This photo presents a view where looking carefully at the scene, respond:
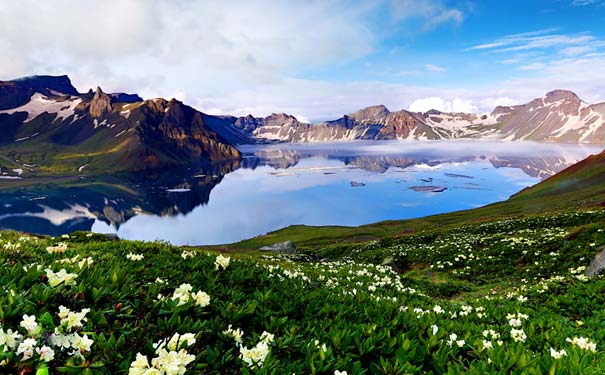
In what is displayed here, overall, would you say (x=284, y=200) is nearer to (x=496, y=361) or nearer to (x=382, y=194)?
(x=382, y=194)

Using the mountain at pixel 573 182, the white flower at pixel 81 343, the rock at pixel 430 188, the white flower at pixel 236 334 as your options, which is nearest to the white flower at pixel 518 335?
the white flower at pixel 236 334

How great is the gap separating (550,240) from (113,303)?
92.7 ft

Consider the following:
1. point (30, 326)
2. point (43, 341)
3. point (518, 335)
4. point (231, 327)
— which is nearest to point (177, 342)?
point (231, 327)

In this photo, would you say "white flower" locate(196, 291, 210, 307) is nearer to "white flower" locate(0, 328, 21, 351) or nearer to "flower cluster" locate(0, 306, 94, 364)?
"flower cluster" locate(0, 306, 94, 364)

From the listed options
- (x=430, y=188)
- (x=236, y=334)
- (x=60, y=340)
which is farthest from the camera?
(x=430, y=188)

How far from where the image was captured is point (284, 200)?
173 meters

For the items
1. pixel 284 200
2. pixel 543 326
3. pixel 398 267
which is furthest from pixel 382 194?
pixel 543 326

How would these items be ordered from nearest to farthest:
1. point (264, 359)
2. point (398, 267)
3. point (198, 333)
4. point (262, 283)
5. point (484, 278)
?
1. point (264, 359)
2. point (198, 333)
3. point (262, 283)
4. point (484, 278)
5. point (398, 267)

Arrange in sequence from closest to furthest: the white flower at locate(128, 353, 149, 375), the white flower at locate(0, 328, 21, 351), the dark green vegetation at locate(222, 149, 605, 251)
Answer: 1. the white flower at locate(128, 353, 149, 375)
2. the white flower at locate(0, 328, 21, 351)
3. the dark green vegetation at locate(222, 149, 605, 251)

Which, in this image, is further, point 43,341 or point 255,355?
point 255,355

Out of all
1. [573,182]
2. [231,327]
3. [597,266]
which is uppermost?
[231,327]

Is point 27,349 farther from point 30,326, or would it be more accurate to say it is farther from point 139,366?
point 139,366

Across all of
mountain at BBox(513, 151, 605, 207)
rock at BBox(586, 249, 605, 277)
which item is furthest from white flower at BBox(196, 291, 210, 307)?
mountain at BBox(513, 151, 605, 207)

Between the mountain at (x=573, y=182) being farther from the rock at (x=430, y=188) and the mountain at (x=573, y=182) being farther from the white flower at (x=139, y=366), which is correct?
the white flower at (x=139, y=366)
